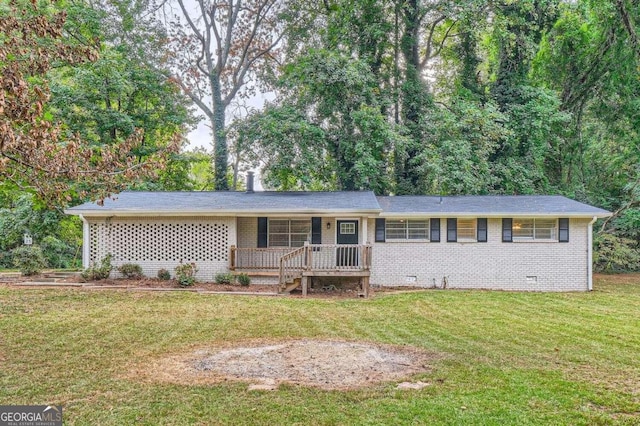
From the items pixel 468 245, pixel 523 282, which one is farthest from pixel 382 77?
pixel 523 282

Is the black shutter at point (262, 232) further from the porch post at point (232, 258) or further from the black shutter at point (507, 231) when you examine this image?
the black shutter at point (507, 231)

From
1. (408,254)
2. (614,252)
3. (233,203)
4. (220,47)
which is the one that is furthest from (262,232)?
(614,252)

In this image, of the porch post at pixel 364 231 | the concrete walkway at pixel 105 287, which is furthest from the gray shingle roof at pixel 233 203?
the concrete walkway at pixel 105 287

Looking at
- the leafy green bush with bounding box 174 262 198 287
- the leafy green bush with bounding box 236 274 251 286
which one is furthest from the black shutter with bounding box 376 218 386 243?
the leafy green bush with bounding box 174 262 198 287

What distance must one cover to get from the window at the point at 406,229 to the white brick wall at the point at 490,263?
26 centimetres

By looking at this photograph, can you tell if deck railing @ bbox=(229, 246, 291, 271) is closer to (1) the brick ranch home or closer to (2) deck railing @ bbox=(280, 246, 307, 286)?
(1) the brick ranch home

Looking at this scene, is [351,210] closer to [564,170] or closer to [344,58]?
[344,58]

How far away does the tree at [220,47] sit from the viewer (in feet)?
77.2

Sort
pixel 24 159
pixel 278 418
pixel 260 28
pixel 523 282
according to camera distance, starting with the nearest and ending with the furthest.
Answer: pixel 278 418, pixel 24 159, pixel 523 282, pixel 260 28

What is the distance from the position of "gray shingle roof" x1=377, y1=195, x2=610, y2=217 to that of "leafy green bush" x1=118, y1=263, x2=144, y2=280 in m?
8.28

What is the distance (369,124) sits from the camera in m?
18.1

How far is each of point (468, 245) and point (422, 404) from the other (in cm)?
1111

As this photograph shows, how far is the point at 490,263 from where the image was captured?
585 inches

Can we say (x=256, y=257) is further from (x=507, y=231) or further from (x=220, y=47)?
(x=220, y=47)
